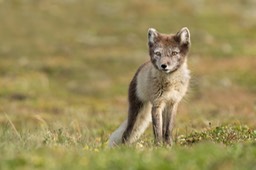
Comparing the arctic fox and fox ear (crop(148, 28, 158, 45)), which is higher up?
fox ear (crop(148, 28, 158, 45))

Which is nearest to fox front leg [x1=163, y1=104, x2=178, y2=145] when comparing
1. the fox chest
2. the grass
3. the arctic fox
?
the arctic fox

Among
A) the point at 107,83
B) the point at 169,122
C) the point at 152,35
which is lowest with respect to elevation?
the point at 107,83

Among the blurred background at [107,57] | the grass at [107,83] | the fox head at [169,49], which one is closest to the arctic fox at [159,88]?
the fox head at [169,49]

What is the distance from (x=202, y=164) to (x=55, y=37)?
45.9 metres

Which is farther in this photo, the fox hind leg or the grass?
the fox hind leg

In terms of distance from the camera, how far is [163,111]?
13.3m

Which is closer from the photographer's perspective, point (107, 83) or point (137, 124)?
point (137, 124)

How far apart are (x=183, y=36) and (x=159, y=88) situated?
3.93 ft

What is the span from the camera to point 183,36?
41.5 ft

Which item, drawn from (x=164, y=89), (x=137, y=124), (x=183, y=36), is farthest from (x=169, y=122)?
(x=183, y=36)

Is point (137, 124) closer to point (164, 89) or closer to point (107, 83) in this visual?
point (164, 89)

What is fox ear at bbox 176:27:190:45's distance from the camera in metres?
12.6

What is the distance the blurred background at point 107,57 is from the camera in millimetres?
24580

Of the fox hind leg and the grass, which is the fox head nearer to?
the fox hind leg
